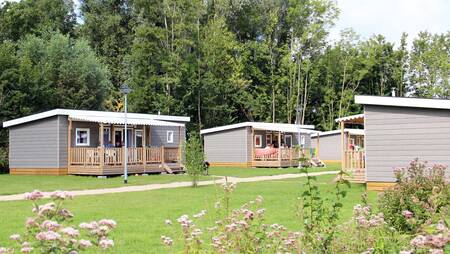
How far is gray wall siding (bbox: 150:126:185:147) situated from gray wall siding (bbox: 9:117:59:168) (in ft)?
19.6

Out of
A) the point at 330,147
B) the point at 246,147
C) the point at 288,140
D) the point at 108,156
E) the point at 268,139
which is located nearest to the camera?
the point at 108,156

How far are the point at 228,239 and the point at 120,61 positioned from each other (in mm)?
47244

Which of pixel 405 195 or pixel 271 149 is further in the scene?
pixel 271 149

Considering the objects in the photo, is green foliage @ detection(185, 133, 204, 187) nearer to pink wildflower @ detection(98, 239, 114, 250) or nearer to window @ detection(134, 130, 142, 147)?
window @ detection(134, 130, 142, 147)

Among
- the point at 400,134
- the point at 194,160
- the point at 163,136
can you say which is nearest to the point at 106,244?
the point at 400,134

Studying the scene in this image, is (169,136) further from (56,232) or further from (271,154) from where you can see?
(56,232)

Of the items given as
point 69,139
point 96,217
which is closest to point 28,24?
point 69,139

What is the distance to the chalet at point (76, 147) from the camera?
2592 cm

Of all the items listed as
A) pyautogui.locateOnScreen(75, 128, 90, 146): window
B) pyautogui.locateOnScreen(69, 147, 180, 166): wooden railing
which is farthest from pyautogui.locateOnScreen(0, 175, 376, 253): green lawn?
pyautogui.locateOnScreen(75, 128, 90, 146): window

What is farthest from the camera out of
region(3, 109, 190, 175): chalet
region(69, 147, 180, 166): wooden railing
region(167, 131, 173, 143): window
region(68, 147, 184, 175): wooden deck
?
region(167, 131, 173, 143): window

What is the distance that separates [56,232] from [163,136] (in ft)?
94.7

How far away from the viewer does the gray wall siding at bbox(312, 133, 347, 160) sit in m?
46.5

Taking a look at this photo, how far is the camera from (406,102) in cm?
1661

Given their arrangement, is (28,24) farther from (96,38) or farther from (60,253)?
(60,253)
